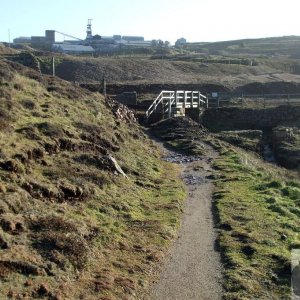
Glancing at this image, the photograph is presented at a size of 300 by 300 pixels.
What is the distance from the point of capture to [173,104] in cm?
3666

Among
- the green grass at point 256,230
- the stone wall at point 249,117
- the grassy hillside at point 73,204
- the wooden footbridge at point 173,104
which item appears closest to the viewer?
the grassy hillside at point 73,204

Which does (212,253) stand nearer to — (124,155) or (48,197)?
(48,197)

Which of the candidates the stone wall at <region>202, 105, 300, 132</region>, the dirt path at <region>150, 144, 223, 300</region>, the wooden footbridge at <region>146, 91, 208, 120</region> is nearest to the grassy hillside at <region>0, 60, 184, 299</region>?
the dirt path at <region>150, 144, 223, 300</region>

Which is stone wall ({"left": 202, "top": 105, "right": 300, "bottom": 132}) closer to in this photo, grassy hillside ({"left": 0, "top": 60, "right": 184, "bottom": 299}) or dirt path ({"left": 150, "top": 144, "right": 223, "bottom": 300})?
grassy hillside ({"left": 0, "top": 60, "right": 184, "bottom": 299})

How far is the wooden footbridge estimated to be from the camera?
116ft

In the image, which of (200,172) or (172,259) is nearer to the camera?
(172,259)

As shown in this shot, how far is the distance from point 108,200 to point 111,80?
4394 centimetres

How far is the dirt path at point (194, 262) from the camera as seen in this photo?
9789mm

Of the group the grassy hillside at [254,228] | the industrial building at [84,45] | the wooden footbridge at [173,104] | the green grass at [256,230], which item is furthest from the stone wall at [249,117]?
the industrial building at [84,45]

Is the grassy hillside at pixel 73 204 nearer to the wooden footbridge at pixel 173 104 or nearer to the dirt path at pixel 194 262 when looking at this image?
the dirt path at pixel 194 262

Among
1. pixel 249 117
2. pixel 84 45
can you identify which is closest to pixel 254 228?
pixel 249 117

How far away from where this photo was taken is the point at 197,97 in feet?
132

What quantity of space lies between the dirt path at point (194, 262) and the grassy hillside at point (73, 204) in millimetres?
343

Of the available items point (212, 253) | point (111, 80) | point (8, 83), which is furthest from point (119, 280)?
point (111, 80)
